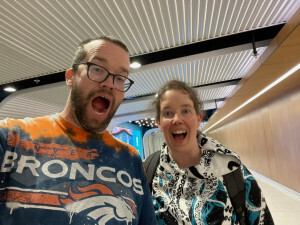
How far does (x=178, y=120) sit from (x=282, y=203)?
4727 millimetres

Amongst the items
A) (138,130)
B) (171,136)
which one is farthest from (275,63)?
(138,130)

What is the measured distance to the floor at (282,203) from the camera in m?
3.75

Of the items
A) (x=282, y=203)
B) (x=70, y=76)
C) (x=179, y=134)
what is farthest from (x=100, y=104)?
(x=282, y=203)

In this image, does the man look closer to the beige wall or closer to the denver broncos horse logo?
the denver broncos horse logo

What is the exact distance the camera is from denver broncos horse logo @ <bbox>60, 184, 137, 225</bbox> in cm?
83

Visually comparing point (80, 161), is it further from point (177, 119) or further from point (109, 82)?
point (177, 119)

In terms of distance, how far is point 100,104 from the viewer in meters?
1.09

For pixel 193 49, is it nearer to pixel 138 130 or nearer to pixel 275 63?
pixel 275 63

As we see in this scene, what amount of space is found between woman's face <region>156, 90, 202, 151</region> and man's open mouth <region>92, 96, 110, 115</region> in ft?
2.11

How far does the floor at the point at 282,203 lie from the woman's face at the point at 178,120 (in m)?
3.33

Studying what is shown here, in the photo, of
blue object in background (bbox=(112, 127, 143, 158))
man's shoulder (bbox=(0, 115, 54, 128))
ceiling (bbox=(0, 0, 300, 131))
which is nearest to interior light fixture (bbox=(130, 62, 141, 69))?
ceiling (bbox=(0, 0, 300, 131))

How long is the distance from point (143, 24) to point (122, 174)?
2671mm

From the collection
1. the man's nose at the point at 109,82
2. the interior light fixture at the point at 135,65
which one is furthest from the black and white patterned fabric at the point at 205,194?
Result: the interior light fixture at the point at 135,65

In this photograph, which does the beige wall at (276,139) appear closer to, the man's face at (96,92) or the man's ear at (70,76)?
the man's face at (96,92)
